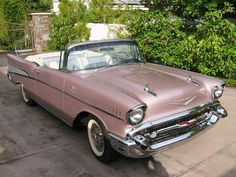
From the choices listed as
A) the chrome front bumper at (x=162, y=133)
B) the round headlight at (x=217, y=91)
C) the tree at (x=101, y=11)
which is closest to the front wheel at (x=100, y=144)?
the chrome front bumper at (x=162, y=133)

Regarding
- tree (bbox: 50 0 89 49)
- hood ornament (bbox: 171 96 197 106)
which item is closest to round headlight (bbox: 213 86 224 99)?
hood ornament (bbox: 171 96 197 106)

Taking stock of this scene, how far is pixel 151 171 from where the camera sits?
3562 mm

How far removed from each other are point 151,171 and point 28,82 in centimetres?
298

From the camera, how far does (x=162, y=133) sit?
11.1ft

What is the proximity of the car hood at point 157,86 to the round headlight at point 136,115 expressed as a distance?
0.09 metres

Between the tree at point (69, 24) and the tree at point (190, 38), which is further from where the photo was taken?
the tree at point (69, 24)

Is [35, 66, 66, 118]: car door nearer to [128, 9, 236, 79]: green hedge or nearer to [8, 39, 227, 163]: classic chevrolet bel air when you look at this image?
[8, 39, 227, 163]: classic chevrolet bel air

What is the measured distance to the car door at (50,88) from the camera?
14.4 feet

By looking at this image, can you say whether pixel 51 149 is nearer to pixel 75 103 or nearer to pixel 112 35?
pixel 75 103

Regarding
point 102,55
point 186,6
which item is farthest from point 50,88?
point 186,6

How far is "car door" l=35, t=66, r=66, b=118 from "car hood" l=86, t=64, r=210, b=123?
0.56 m

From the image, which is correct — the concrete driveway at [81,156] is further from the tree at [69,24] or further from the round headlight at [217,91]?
the tree at [69,24]

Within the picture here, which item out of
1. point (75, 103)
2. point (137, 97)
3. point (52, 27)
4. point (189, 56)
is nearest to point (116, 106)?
point (137, 97)

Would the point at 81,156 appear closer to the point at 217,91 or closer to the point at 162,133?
the point at 162,133
